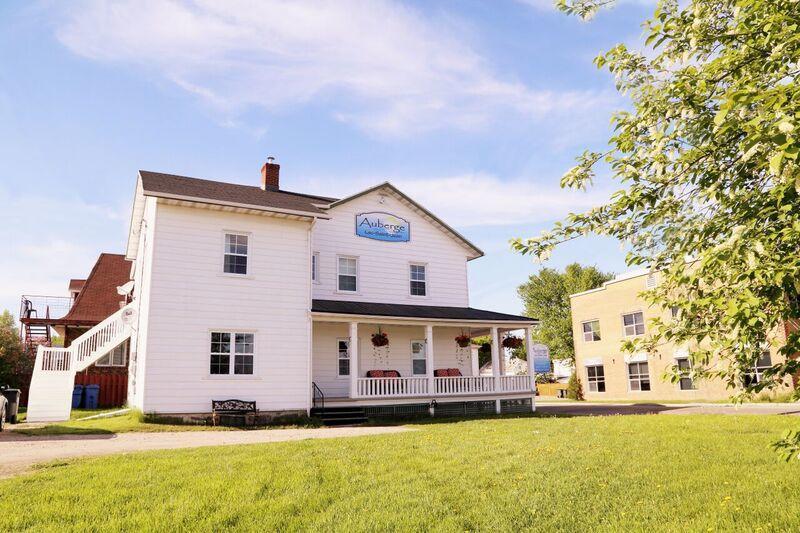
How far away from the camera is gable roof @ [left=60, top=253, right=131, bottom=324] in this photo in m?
28.5

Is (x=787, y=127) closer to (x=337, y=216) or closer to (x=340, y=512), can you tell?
(x=340, y=512)

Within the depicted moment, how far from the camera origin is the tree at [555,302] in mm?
68812

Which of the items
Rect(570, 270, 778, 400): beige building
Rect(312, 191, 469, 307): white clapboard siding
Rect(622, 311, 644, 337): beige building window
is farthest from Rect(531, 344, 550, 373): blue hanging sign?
Rect(312, 191, 469, 307): white clapboard siding

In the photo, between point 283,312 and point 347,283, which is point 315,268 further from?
point 283,312

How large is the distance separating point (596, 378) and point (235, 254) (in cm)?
2877

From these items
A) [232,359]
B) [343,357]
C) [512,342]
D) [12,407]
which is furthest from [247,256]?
[512,342]

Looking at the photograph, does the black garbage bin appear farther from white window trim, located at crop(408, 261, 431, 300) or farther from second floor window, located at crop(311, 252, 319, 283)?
white window trim, located at crop(408, 261, 431, 300)

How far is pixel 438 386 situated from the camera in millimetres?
21469

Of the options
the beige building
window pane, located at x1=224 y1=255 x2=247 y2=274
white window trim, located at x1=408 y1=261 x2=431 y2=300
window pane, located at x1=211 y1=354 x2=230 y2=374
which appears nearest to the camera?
window pane, located at x1=211 y1=354 x2=230 y2=374

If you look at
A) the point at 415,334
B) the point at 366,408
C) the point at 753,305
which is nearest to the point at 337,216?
the point at 415,334

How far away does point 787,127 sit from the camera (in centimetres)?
281

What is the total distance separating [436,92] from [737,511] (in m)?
8.28

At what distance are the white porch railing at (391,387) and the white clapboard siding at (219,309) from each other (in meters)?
2.22

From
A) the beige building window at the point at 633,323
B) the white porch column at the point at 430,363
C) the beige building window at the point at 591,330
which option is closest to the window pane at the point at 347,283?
the white porch column at the point at 430,363
